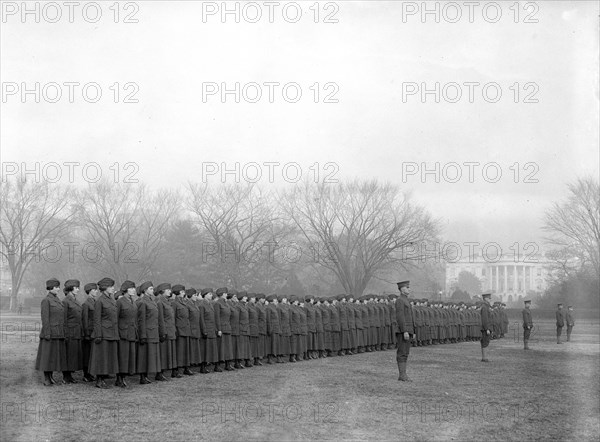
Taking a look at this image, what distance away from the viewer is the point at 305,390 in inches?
497

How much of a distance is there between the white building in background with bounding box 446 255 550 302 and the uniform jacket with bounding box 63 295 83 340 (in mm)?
87072

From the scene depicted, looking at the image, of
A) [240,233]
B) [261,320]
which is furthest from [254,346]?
[240,233]

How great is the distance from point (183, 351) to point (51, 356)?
2777 mm

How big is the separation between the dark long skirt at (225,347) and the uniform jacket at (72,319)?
137 inches

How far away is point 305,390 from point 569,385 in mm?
5611

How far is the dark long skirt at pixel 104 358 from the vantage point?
12.4 metres

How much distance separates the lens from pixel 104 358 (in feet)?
41.0

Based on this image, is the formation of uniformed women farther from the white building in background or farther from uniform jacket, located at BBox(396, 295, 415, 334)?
the white building in background

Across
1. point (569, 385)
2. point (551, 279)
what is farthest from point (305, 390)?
point (551, 279)

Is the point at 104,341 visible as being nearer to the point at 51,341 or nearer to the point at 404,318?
the point at 51,341

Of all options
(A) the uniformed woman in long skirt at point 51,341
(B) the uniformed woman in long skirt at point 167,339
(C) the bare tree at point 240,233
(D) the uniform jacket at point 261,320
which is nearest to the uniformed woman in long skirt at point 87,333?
(A) the uniformed woman in long skirt at point 51,341

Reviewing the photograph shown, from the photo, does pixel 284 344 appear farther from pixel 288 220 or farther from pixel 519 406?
pixel 288 220

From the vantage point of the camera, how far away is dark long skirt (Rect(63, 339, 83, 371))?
12883 mm

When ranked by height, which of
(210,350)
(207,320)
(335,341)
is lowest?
(335,341)
